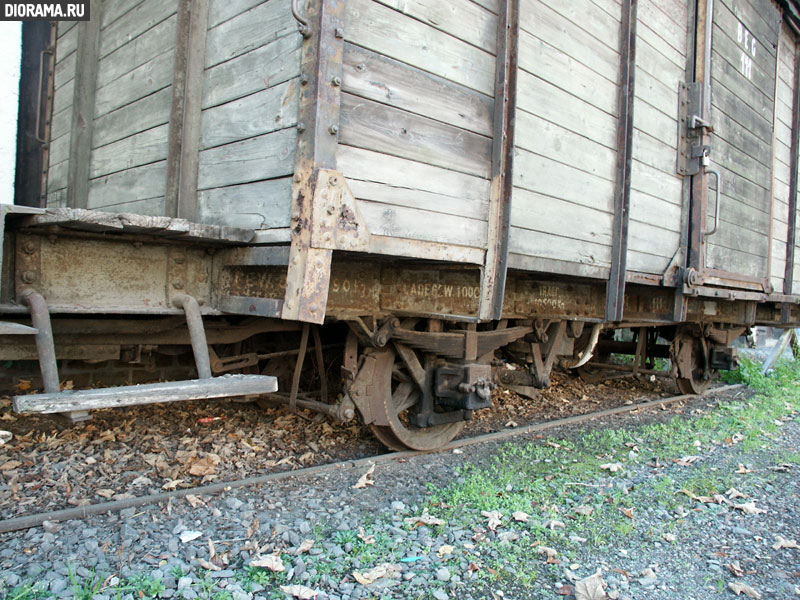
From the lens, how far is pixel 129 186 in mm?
3916

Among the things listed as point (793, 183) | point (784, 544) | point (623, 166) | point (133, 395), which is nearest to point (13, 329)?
point (133, 395)

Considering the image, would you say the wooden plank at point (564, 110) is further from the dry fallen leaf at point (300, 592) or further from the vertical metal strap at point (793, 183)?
the vertical metal strap at point (793, 183)

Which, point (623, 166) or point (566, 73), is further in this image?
point (623, 166)

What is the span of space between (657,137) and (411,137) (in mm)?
3234

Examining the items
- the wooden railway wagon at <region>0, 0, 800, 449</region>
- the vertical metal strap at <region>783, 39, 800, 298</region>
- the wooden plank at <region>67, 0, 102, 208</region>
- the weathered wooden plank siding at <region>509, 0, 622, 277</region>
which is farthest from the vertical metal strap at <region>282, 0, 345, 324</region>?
the vertical metal strap at <region>783, 39, 800, 298</region>

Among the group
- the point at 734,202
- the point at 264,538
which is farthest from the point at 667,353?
the point at 264,538

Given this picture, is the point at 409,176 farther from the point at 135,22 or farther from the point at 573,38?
the point at 135,22

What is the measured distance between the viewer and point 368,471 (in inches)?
143

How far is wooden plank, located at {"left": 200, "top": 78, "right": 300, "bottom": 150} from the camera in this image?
275 centimetres

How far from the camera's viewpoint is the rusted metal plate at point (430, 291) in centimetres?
370

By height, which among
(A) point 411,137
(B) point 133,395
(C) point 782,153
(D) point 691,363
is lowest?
(D) point 691,363

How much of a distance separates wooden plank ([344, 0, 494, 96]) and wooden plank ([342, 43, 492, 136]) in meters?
0.04

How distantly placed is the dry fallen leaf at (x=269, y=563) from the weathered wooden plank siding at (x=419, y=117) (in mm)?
1497

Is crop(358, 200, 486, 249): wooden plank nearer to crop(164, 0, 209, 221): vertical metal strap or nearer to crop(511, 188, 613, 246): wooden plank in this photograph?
crop(511, 188, 613, 246): wooden plank
